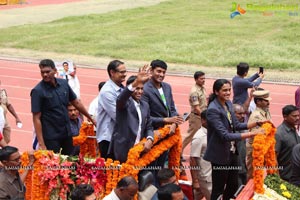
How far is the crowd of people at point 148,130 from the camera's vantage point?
691 cm

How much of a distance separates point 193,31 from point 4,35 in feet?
30.0

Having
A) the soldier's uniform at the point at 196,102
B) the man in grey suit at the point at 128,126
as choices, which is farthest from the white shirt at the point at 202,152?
the soldier's uniform at the point at 196,102

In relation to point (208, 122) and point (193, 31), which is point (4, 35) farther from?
point (208, 122)

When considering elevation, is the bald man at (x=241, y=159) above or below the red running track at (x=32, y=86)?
above

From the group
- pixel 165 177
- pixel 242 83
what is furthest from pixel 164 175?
pixel 242 83

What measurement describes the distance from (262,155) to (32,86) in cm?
1321

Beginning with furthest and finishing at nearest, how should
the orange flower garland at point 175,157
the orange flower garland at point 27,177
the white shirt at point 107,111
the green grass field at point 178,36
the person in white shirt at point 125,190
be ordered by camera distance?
the green grass field at point 178,36 < the orange flower garland at point 175,157 < the white shirt at point 107,111 < the orange flower garland at point 27,177 < the person in white shirt at point 125,190

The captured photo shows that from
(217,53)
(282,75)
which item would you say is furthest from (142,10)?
(282,75)

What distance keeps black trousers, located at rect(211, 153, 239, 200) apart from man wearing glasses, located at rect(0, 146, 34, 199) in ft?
7.87

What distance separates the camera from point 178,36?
96.5ft

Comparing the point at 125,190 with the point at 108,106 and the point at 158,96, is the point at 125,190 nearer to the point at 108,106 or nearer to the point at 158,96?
the point at 108,106

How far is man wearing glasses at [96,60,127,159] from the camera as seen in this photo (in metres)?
7.48

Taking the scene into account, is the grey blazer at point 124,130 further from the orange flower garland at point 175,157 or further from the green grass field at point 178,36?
the green grass field at point 178,36

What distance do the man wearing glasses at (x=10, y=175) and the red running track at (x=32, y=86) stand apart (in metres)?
6.03
